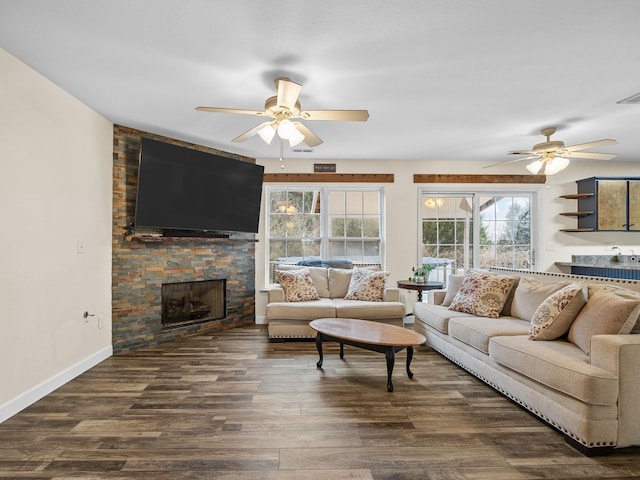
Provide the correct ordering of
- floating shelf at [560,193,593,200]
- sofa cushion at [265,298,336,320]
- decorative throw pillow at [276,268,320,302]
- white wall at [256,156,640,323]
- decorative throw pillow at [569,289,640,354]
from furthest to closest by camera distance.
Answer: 1. white wall at [256,156,640,323]
2. floating shelf at [560,193,593,200]
3. decorative throw pillow at [276,268,320,302]
4. sofa cushion at [265,298,336,320]
5. decorative throw pillow at [569,289,640,354]

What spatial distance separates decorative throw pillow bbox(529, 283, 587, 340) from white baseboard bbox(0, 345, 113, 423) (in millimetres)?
3688

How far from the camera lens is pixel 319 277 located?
4.93m

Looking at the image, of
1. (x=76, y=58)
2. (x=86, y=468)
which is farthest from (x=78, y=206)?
(x=86, y=468)

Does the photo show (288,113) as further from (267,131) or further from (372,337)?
(372,337)

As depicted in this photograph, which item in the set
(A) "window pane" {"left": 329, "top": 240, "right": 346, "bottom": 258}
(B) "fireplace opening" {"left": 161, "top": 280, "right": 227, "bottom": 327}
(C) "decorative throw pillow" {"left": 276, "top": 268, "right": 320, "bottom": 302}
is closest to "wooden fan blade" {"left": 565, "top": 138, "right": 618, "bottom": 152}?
(A) "window pane" {"left": 329, "top": 240, "right": 346, "bottom": 258}

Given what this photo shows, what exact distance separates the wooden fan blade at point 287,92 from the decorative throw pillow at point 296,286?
2444mm

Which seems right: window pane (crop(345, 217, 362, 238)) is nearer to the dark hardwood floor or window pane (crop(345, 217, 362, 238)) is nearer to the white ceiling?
the white ceiling

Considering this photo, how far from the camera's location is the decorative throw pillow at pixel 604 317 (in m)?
2.19

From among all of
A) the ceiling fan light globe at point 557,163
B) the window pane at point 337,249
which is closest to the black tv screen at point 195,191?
the window pane at point 337,249

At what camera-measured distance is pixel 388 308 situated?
4.30 meters

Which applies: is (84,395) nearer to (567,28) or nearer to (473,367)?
(473,367)

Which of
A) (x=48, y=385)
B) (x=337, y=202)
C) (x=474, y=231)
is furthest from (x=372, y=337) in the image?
(x=474, y=231)

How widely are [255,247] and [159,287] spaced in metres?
1.52

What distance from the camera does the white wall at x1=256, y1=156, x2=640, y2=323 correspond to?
5445mm
